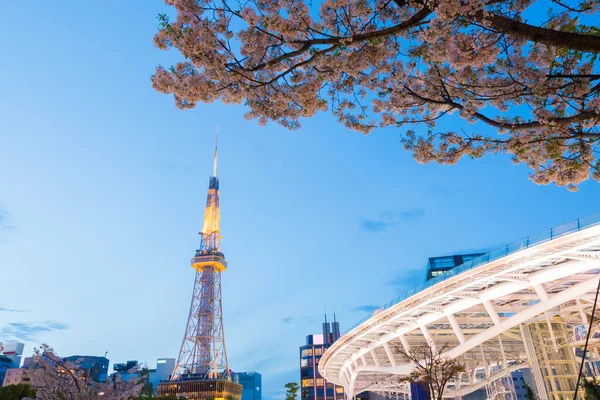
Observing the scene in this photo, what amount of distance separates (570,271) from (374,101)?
14.4 meters

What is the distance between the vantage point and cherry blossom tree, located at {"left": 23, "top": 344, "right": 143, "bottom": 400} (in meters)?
12.0

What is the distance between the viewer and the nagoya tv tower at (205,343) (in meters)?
82.2

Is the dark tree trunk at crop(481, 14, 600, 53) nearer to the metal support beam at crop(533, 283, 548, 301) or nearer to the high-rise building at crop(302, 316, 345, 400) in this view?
the metal support beam at crop(533, 283, 548, 301)

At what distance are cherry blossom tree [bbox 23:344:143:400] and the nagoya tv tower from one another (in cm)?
6847

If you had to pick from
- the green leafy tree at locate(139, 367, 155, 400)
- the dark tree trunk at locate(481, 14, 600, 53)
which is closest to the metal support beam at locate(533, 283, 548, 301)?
the dark tree trunk at locate(481, 14, 600, 53)

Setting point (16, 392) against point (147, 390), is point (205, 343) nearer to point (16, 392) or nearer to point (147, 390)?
point (147, 390)

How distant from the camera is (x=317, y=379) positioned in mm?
108562

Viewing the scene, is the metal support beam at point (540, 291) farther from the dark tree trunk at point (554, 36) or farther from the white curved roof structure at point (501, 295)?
the dark tree trunk at point (554, 36)

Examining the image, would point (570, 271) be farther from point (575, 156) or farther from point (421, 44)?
point (421, 44)

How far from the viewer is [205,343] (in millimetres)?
85812

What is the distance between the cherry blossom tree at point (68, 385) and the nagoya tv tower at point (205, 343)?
225 feet

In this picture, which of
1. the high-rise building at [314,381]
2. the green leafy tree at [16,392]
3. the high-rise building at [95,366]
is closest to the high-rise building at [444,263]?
the high-rise building at [314,381]

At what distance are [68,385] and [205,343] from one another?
256 feet

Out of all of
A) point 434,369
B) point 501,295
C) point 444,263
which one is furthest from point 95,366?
point 501,295
